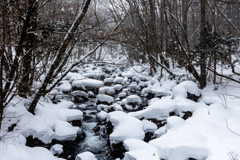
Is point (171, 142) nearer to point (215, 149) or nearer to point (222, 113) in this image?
point (215, 149)

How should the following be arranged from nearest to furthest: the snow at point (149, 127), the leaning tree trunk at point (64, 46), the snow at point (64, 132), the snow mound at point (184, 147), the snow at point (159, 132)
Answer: the snow mound at point (184, 147), the leaning tree trunk at point (64, 46), the snow at point (64, 132), the snow at point (159, 132), the snow at point (149, 127)

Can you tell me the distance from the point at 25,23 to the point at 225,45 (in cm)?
829

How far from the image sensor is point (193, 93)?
24.6 ft

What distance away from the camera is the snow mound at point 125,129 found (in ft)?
17.9

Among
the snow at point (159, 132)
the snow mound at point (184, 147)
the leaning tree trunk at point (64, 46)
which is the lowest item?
the snow at point (159, 132)

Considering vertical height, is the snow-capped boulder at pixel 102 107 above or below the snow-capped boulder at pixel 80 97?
below

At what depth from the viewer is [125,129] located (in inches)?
222

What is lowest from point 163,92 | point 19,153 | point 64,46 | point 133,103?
point 133,103

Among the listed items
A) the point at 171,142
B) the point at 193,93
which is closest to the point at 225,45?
the point at 193,93

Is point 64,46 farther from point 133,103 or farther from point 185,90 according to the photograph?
point 133,103

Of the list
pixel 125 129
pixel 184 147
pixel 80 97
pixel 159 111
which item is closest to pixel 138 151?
pixel 184 147

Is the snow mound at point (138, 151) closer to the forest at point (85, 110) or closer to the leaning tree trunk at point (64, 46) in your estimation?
the forest at point (85, 110)

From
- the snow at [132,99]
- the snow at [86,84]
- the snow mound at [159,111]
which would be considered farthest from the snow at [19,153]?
the snow at [86,84]

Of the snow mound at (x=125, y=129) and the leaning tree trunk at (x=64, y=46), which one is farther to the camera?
the snow mound at (x=125, y=129)
